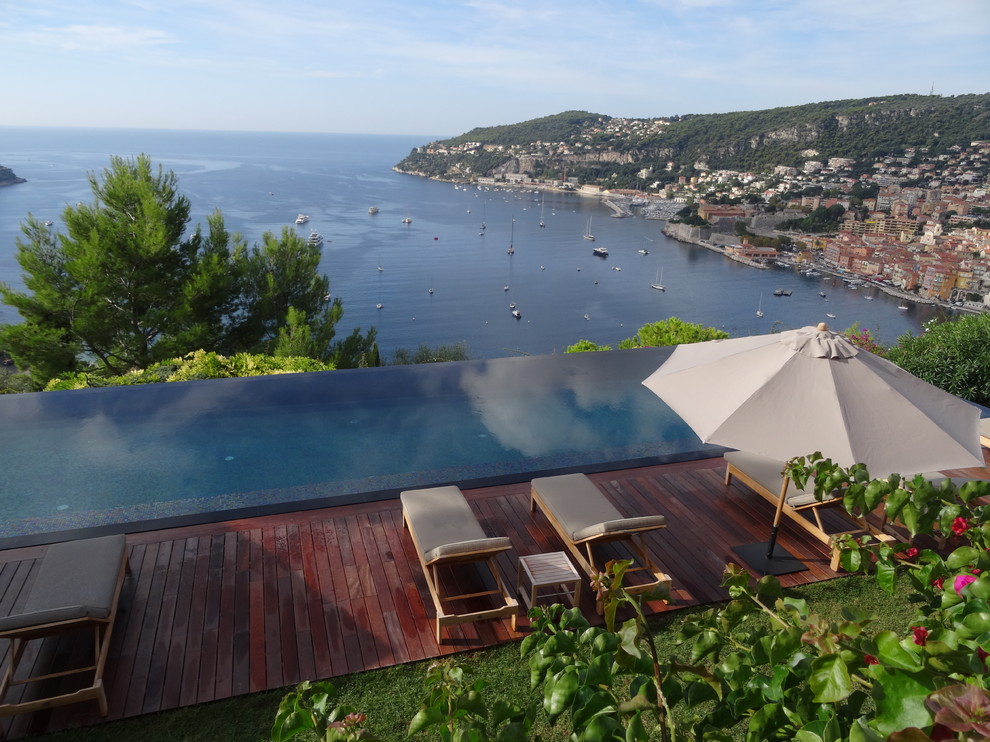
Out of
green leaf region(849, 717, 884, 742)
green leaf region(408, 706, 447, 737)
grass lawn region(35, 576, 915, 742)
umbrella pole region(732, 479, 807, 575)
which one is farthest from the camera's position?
umbrella pole region(732, 479, 807, 575)

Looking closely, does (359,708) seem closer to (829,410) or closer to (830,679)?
(830,679)

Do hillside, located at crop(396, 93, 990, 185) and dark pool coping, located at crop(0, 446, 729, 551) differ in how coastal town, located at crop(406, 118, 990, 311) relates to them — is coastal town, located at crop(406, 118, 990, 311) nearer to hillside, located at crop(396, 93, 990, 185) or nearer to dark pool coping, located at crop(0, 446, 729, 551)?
hillside, located at crop(396, 93, 990, 185)

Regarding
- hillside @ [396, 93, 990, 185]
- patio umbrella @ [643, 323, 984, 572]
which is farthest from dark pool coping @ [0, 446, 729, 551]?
hillside @ [396, 93, 990, 185]

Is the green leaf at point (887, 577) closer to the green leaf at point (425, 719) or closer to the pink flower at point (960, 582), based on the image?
the pink flower at point (960, 582)

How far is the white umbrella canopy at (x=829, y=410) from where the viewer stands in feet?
9.82

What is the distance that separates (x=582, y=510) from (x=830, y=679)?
113 inches

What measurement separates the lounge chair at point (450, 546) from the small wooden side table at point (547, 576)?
0.36 feet

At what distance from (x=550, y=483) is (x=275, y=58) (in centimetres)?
6072

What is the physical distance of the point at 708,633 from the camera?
3.10 feet

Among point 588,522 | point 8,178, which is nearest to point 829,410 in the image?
point 588,522

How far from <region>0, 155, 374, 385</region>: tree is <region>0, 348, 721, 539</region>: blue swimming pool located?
7153mm

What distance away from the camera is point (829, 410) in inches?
120

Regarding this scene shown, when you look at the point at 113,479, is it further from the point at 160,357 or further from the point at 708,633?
the point at 160,357

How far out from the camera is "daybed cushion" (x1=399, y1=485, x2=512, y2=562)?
3025 millimetres
